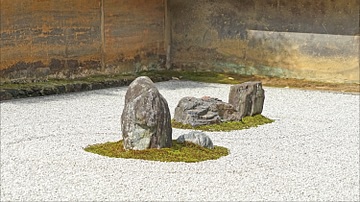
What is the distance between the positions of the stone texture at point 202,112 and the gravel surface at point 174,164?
0.43m

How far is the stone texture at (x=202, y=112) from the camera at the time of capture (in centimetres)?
1245

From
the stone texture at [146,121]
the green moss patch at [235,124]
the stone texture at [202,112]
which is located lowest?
the green moss patch at [235,124]

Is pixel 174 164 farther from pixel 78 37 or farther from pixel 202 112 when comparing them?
pixel 78 37

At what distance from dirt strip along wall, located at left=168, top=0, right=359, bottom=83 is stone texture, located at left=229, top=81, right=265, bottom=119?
4.71m

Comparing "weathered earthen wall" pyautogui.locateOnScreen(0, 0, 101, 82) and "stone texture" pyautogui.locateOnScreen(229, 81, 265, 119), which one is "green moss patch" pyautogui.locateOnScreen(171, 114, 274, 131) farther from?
"weathered earthen wall" pyautogui.locateOnScreen(0, 0, 101, 82)

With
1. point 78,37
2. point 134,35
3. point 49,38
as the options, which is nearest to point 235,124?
point 49,38

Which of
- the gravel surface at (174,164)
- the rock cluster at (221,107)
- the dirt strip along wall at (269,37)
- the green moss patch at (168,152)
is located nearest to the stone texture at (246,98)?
the rock cluster at (221,107)

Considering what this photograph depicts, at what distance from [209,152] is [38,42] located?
6.74 metres

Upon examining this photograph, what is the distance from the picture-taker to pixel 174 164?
961 cm

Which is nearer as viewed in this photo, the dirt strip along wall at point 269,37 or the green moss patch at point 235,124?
the green moss patch at point 235,124

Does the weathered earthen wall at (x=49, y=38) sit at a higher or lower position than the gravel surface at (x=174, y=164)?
higher

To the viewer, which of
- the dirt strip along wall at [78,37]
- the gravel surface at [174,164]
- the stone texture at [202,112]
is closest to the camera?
the gravel surface at [174,164]

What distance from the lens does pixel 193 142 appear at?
10.5 metres

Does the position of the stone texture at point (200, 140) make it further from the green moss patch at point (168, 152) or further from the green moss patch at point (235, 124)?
the green moss patch at point (235, 124)
